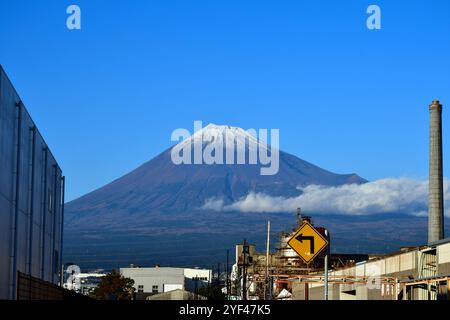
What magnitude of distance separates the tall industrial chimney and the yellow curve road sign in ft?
192

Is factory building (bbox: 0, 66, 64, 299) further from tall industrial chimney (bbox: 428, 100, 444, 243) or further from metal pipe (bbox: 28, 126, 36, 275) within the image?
tall industrial chimney (bbox: 428, 100, 444, 243)

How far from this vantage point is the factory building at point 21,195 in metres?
31.7

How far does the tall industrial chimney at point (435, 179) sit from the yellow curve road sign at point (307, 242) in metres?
58.4

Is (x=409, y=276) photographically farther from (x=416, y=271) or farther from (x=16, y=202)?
(x=16, y=202)

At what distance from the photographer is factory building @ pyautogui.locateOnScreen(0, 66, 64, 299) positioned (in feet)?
104

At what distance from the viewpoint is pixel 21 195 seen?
120 ft

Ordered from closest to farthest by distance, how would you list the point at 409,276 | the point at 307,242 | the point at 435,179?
the point at 307,242, the point at 409,276, the point at 435,179

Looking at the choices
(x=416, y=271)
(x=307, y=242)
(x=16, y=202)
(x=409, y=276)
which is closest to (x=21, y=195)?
(x=16, y=202)

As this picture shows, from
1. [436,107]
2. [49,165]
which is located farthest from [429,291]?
[436,107]

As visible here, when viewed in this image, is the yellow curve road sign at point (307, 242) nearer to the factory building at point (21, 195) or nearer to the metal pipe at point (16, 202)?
the factory building at point (21, 195)

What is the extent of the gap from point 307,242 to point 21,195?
576 inches

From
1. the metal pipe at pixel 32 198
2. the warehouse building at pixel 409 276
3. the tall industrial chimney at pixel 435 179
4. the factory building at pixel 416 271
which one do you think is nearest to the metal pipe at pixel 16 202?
the metal pipe at pixel 32 198

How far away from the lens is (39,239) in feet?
152
